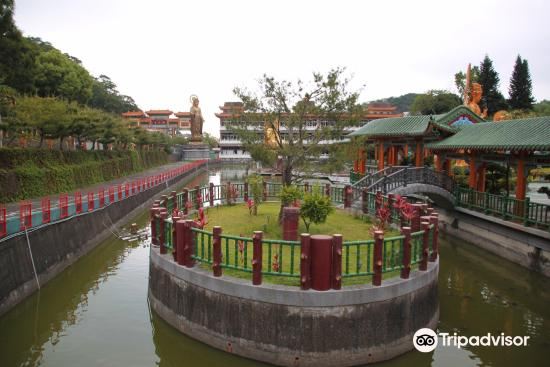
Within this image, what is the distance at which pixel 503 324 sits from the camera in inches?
429

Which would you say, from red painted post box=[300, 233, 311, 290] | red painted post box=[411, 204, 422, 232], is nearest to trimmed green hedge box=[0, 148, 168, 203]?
red painted post box=[300, 233, 311, 290]

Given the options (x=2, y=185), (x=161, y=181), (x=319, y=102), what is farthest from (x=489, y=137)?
(x=161, y=181)

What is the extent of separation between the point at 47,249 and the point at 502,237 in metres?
16.7

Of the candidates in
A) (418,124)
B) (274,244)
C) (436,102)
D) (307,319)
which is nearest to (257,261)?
(307,319)

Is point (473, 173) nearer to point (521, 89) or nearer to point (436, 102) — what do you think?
point (436, 102)

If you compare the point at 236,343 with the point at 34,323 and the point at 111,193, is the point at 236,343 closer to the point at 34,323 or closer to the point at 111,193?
the point at 34,323

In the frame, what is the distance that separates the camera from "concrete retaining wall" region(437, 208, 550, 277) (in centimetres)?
1455

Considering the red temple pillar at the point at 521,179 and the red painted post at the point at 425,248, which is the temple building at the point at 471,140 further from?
the red painted post at the point at 425,248

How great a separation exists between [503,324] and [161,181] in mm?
29919

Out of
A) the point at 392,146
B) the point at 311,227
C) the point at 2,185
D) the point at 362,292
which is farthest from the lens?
the point at 392,146

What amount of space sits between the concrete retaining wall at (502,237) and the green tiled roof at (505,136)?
296 centimetres

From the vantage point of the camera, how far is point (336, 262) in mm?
8219

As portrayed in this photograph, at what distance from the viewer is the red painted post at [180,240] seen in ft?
31.6

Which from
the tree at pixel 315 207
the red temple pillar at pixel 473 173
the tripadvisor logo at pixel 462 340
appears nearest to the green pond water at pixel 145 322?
the tripadvisor logo at pixel 462 340
